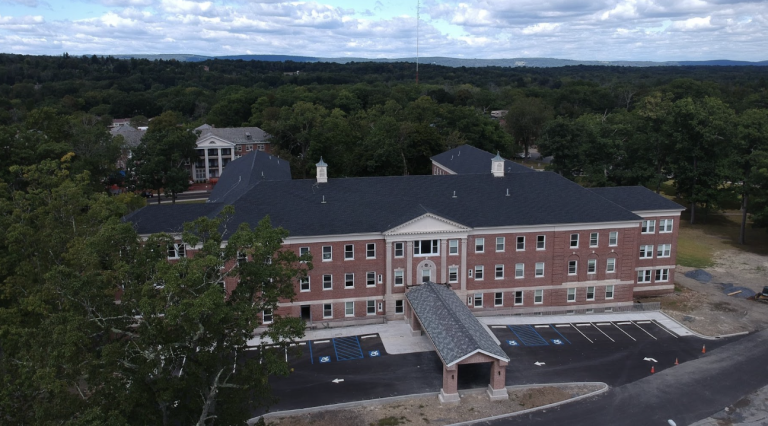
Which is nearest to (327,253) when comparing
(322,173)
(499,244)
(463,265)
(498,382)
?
(322,173)

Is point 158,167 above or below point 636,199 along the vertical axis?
below

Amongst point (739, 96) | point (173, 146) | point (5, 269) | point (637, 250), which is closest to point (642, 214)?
point (637, 250)

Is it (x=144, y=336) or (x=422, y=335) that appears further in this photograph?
(x=422, y=335)

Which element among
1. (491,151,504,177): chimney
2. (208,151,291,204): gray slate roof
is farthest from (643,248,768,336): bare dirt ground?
(208,151,291,204): gray slate roof

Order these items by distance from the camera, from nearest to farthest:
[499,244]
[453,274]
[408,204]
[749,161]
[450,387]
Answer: [450,387] < [453,274] < [499,244] < [408,204] < [749,161]

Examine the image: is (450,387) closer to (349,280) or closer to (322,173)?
(349,280)

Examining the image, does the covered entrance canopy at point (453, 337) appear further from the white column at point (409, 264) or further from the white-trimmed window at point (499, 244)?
the white-trimmed window at point (499, 244)

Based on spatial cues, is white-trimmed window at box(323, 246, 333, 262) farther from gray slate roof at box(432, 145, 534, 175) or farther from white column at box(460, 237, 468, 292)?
gray slate roof at box(432, 145, 534, 175)
